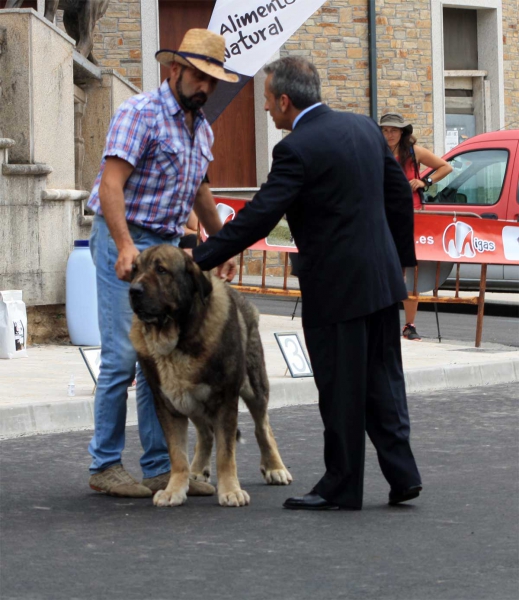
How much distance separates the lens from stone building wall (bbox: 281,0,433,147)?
2220cm

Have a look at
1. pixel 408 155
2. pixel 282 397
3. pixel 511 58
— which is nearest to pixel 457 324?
pixel 408 155

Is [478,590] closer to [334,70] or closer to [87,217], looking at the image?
[87,217]

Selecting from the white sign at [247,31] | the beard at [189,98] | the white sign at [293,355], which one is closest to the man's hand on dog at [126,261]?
the beard at [189,98]

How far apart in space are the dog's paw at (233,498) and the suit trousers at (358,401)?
33 cm

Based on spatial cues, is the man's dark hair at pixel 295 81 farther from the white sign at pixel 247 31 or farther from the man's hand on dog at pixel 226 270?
the white sign at pixel 247 31

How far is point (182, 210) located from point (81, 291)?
586 centimetres

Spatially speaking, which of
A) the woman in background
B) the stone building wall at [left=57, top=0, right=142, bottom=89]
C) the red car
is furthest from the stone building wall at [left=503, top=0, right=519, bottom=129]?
the woman in background

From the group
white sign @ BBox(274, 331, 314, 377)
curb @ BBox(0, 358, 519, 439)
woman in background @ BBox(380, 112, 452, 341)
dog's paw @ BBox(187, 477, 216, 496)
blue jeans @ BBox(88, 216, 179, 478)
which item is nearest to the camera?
blue jeans @ BBox(88, 216, 179, 478)

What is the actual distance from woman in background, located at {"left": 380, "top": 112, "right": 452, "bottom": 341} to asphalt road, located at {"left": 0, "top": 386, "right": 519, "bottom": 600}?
5.02m

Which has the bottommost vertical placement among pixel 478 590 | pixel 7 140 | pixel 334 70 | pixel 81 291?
pixel 478 590

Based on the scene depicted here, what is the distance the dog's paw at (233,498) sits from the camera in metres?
5.86

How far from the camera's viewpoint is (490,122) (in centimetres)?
2453

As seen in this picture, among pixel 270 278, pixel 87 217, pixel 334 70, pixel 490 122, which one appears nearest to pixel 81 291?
pixel 87 217

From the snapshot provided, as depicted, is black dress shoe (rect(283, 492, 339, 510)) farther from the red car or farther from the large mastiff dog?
the red car
